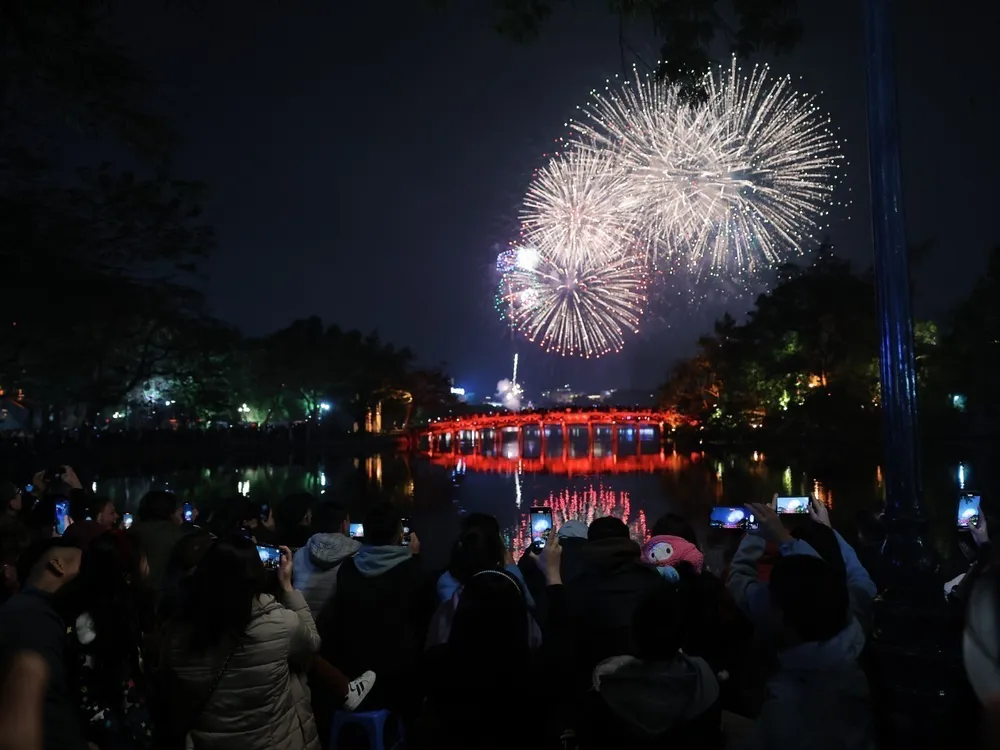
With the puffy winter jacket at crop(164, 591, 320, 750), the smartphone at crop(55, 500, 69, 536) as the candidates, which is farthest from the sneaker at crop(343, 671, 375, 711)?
the smartphone at crop(55, 500, 69, 536)

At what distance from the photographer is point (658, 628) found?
7.98ft

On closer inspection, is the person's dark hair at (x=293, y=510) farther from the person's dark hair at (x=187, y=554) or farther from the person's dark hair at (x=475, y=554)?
the person's dark hair at (x=475, y=554)

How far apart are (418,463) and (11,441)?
23.5 meters

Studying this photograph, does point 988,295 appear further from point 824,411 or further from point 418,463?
point 418,463

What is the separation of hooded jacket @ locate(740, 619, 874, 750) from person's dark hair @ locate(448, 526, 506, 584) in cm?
128

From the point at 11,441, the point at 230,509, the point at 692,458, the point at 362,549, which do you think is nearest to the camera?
the point at 362,549

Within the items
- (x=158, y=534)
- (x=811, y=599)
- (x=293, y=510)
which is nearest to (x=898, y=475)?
(x=811, y=599)

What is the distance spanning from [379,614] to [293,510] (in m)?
2.28

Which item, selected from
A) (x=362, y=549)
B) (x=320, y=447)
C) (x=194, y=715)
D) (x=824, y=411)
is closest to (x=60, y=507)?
(x=362, y=549)

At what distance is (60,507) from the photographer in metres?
6.30

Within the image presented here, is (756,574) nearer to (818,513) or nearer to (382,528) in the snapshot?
(818,513)

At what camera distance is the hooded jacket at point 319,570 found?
4.12 metres

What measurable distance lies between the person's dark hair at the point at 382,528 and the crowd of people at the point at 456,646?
0.01m

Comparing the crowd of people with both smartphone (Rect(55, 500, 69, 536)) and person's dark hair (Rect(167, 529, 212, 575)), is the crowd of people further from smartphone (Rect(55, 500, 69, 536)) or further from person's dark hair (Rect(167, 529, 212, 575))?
smartphone (Rect(55, 500, 69, 536))
